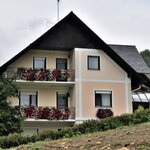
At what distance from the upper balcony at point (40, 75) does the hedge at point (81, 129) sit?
12.4 m

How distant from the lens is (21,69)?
40.1m

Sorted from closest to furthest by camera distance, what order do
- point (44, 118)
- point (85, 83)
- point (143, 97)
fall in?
point (44, 118), point (85, 83), point (143, 97)

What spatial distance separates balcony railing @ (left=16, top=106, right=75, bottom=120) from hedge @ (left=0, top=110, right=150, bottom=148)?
452 inches

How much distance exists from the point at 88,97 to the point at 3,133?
26.9 feet

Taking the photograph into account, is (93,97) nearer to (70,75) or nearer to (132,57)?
(70,75)

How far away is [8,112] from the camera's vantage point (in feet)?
121

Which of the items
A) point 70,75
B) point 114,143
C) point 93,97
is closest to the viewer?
point 114,143

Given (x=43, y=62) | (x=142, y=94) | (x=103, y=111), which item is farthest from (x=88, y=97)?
(x=142, y=94)

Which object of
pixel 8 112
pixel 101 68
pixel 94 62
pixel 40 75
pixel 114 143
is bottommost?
pixel 114 143

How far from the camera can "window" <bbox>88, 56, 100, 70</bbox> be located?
42125mm

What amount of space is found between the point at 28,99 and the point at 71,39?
5495 millimetres

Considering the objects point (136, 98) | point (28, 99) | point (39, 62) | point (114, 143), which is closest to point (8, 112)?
point (28, 99)

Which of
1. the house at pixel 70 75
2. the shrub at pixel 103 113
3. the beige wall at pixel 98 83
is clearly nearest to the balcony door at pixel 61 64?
the house at pixel 70 75

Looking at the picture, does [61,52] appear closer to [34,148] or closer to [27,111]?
[27,111]
